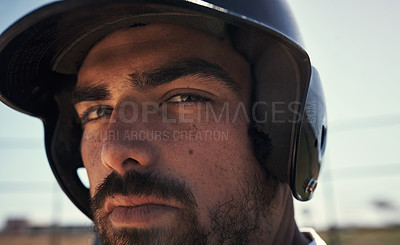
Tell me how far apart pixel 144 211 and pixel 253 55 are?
0.83m

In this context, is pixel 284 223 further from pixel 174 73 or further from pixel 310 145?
pixel 174 73

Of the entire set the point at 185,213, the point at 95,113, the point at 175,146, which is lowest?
the point at 185,213

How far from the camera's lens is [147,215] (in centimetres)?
139

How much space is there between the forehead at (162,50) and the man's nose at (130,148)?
25 cm

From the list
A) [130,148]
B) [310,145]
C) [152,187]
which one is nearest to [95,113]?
[130,148]

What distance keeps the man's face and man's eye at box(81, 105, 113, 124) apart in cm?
6

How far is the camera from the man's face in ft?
4.66

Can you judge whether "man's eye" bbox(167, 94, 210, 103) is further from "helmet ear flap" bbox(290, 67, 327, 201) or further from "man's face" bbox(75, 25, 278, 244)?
"helmet ear flap" bbox(290, 67, 327, 201)

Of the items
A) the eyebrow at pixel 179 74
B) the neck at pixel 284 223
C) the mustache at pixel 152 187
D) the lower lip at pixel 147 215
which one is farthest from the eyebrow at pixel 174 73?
the neck at pixel 284 223

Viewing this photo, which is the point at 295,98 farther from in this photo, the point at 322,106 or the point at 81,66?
the point at 81,66

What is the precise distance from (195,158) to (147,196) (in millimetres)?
239

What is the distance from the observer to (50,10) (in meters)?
1.30

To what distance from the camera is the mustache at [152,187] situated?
140 centimetres

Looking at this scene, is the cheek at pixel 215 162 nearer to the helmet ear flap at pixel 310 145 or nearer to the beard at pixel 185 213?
the beard at pixel 185 213
